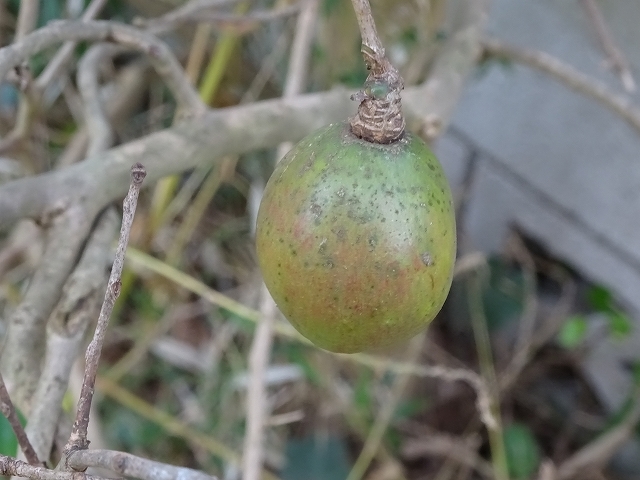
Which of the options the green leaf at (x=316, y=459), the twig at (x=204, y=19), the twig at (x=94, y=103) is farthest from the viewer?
the green leaf at (x=316, y=459)

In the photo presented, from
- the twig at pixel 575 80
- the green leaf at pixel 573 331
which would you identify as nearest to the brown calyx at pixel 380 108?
the twig at pixel 575 80

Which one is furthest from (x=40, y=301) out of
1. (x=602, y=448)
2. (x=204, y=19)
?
(x=602, y=448)

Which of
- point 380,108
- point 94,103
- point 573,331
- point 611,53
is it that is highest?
point 380,108

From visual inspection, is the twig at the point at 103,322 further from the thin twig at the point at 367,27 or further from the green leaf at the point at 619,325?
the green leaf at the point at 619,325

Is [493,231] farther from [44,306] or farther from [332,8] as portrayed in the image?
[44,306]

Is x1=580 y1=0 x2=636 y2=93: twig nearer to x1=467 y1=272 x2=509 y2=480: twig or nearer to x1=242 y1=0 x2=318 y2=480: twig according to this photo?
x1=242 y1=0 x2=318 y2=480: twig

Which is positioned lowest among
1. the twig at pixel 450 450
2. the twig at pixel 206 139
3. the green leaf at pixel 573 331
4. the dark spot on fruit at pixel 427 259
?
the twig at pixel 450 450

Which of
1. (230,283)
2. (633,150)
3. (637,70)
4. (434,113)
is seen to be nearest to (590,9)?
(637,70)

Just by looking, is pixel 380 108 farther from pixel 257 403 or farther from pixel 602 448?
pixel 602 448
